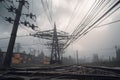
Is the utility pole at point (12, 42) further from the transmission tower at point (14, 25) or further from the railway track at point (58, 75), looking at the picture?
the railway track at point (58, 75)

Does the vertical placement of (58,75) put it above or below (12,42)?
below

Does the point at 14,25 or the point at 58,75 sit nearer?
the point at 58,75

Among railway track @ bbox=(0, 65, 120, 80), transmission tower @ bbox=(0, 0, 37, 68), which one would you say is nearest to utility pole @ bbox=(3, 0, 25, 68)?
transmission tower @ bbox=(0, 0, 37, 68)

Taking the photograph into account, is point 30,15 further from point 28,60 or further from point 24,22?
point 28,60

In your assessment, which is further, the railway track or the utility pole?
the utility pole

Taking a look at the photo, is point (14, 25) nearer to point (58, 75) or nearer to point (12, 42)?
point (12, 42)

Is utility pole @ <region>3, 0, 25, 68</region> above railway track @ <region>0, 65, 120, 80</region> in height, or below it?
above

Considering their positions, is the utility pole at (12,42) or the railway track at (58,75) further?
the utility pole at (12,42)

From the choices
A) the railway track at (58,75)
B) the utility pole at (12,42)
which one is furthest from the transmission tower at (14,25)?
the railway track at (58,75)

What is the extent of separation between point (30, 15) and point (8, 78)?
58.5 feet

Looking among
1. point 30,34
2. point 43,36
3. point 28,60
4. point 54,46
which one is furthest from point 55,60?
point 28,60

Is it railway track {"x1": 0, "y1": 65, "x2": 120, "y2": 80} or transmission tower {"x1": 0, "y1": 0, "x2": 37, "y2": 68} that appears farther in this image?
transmission tower {"x1": 0, "y1": 0, "x2": 37, "y2": 68}

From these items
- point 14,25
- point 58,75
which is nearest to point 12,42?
point 14,25

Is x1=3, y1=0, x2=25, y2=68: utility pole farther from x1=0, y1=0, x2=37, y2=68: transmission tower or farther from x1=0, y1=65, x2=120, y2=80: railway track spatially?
x1=0, y1=65, x2=120, y2=80: railway track
